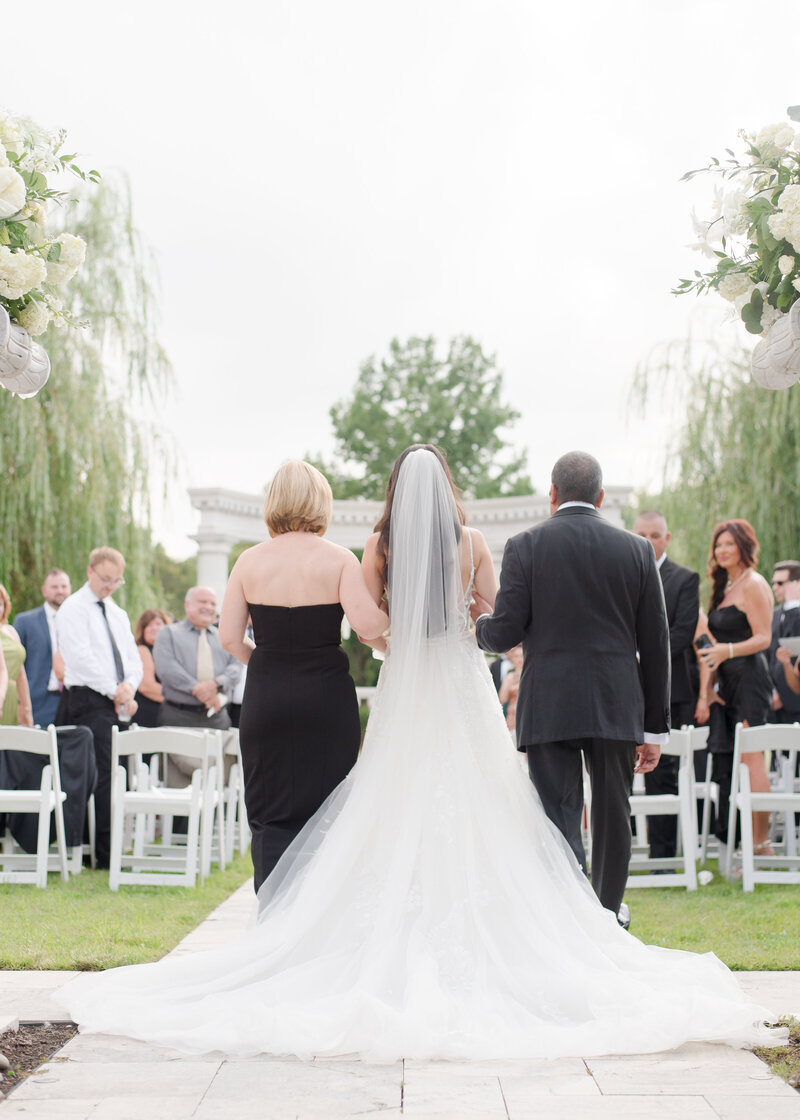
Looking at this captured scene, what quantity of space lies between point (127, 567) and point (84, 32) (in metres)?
7.08

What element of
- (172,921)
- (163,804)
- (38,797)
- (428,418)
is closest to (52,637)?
(38,797)

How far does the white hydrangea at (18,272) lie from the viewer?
3.37 meters

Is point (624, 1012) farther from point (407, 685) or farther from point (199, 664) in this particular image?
point (199, 664)

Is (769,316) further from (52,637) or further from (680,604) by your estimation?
(52,637)

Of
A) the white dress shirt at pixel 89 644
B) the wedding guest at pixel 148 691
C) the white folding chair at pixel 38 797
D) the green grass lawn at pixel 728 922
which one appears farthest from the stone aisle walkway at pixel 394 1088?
the wedding guest at pixel 148 691

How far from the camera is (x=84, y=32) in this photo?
893 centimetres

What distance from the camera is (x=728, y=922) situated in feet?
19.3

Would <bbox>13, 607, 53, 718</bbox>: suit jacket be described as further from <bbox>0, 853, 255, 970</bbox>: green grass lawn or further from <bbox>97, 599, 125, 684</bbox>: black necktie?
<bbox>0, 853, 255, 970</bbox>: green grass lawn

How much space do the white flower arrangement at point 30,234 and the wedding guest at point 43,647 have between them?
5825 mm

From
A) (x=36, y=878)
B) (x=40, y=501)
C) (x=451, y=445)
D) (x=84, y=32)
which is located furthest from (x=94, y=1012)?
(x=451, y=445)

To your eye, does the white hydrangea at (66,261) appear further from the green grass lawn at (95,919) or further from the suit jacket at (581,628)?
the green grass lawn at (95,919)

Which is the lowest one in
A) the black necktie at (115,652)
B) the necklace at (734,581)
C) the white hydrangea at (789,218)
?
the black necktie at (115,652)

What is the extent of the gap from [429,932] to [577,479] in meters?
1.93

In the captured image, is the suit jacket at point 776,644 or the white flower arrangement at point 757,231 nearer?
the white flower arrangement at point 757,231
